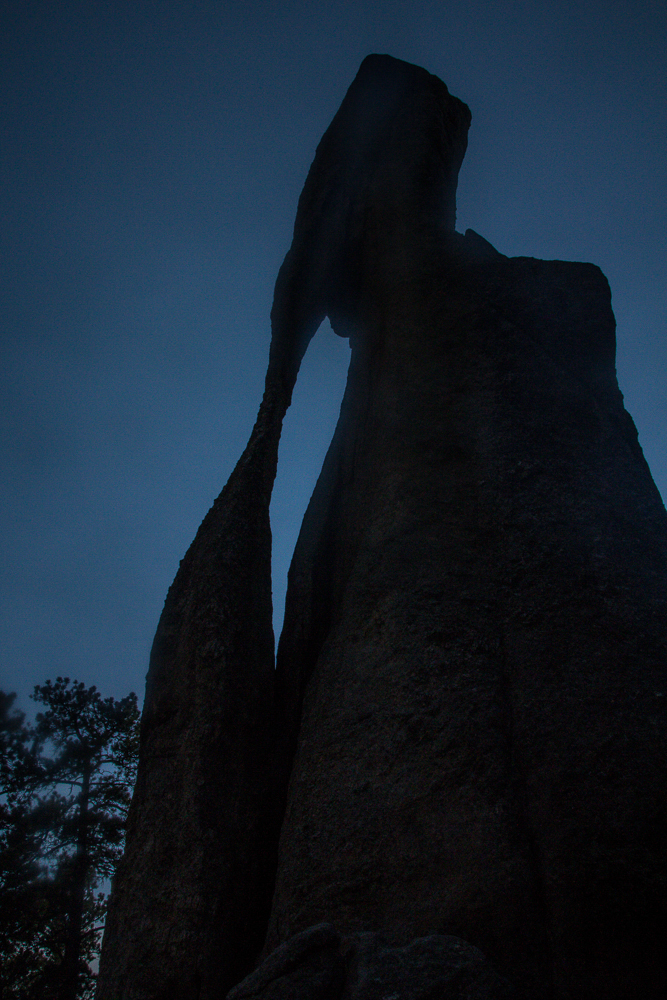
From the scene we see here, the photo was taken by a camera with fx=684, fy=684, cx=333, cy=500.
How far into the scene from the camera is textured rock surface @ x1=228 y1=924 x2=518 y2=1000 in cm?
248

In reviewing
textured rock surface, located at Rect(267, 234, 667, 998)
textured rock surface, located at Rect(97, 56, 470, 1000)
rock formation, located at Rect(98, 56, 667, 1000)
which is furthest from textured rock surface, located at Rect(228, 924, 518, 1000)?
textured rock surface, located at Rect(97, 56, 470, 1000)

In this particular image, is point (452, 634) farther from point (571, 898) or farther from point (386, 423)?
point (386, 423)

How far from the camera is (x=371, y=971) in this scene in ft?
8.61

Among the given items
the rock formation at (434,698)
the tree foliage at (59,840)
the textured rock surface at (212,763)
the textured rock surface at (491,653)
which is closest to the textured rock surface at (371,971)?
the rock formation at (434,698)

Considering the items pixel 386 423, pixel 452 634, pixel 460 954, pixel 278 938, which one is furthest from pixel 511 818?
pixel 386 423

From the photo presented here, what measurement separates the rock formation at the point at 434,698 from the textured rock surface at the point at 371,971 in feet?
0.04

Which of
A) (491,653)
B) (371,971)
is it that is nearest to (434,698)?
(491,653)

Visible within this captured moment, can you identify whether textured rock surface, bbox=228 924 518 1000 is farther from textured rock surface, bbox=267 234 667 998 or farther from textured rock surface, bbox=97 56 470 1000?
textured rock surface, bbox=97 56 470 1000

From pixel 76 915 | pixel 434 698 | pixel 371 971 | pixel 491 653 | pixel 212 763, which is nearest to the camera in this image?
pixel 371 971

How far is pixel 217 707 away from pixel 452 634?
5.19ft

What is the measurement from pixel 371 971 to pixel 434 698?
141cm

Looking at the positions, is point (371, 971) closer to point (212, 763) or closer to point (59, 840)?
point (212, 763)

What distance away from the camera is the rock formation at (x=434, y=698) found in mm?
3049

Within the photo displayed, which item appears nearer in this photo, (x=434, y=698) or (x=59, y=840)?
(x=434, y=698)
